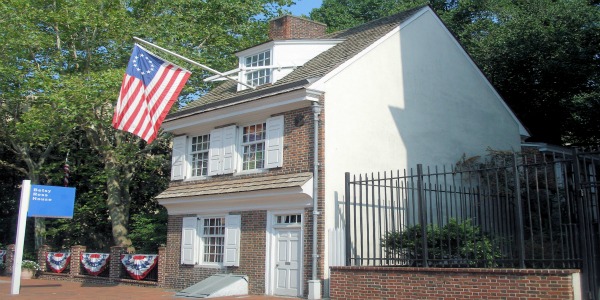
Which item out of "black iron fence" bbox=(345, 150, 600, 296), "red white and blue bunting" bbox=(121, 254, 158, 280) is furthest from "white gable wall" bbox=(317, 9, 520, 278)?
"red white and blue bunting" bbox=(121, 254, 158, 280)

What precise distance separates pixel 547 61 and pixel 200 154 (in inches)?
541

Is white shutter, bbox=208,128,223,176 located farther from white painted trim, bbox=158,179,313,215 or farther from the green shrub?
the green shrub

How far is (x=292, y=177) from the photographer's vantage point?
16094mm

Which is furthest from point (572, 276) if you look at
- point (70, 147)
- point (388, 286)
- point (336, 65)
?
point (70, 147)

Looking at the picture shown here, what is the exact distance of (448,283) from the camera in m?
11.8

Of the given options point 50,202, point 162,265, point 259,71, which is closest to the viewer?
point 50,202

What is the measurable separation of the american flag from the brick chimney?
19.2ft

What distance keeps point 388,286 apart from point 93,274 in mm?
13330

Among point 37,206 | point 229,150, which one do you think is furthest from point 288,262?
point 37,206

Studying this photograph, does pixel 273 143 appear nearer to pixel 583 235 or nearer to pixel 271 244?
pixel 271 244

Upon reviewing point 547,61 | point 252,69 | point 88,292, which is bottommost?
point 88,292

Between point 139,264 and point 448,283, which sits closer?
point 448,283

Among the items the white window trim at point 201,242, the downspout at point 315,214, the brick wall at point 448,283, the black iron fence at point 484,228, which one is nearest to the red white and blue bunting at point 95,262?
the white window trim at point 201,242

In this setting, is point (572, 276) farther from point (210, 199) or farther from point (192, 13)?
point (192, 13)
